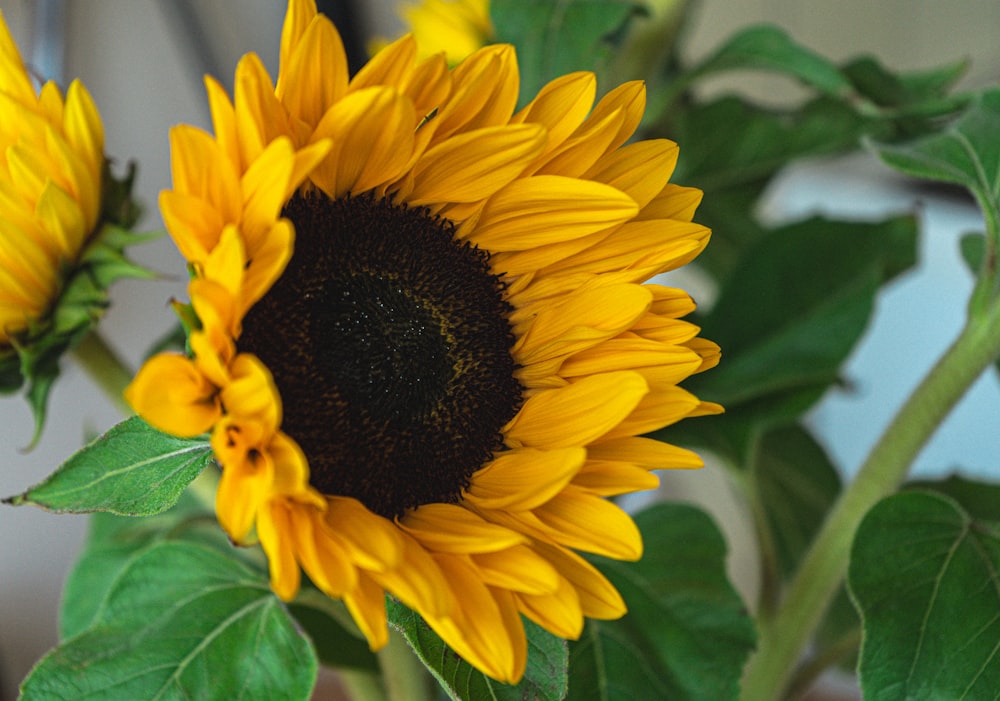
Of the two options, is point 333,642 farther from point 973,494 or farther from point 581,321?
point 973,494

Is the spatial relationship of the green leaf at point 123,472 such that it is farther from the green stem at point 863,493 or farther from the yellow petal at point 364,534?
the green stem at point 863,493

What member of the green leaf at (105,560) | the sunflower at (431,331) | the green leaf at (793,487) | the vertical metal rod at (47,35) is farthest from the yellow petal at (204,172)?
the vertical metal rod at (47,35)

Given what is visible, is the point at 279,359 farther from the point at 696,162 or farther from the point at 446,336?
the point at 696,162

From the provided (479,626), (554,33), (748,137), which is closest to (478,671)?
(479,626)

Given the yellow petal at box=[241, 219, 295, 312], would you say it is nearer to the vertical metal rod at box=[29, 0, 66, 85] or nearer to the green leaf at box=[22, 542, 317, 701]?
the green leaf at box=[22, 542, 317, 701]

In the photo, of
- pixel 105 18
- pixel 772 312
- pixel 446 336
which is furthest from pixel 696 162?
pixel 105 18

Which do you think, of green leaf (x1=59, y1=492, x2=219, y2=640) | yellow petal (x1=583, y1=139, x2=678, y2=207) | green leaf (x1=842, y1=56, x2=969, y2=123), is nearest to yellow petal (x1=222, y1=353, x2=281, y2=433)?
yellow petal (x1=583, y1=139, x2=678, y2=207)
